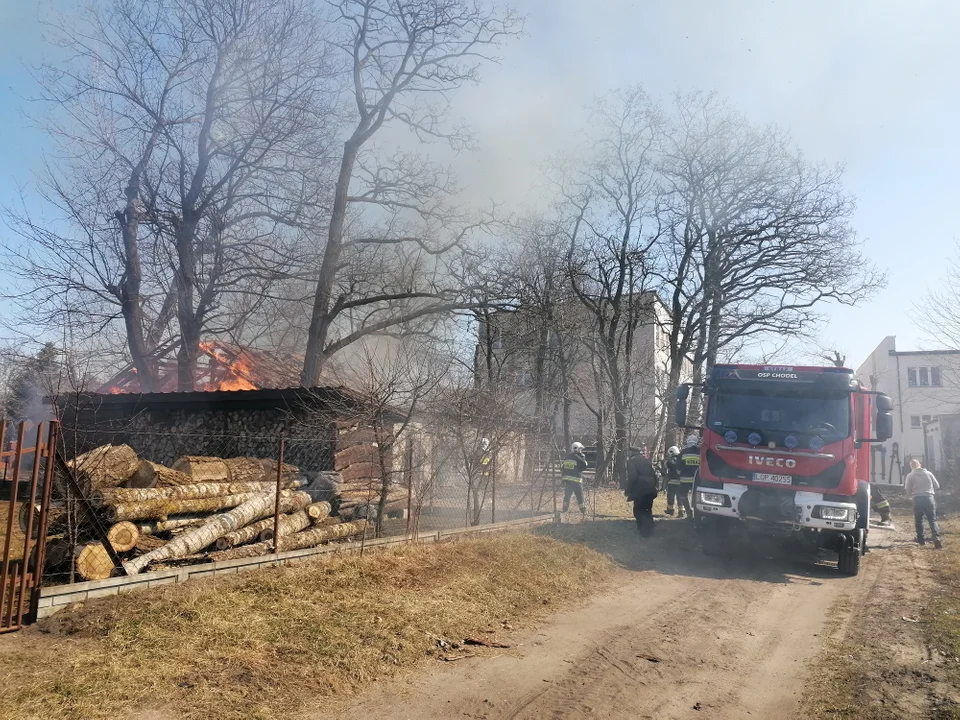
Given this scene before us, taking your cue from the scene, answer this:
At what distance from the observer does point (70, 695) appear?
421 centimetres

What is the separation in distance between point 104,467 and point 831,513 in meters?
9.24

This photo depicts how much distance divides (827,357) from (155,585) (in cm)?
3074

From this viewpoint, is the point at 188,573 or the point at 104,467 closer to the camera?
the point at 188,573

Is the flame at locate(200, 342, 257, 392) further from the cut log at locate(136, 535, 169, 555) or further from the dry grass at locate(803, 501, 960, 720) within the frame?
the dry grass at locate(803, 501, 960, 720)

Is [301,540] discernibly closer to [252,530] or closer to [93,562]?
[252,530]

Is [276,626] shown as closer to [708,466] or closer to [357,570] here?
[357,570]

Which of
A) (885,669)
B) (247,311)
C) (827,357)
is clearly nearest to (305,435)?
(247,311)

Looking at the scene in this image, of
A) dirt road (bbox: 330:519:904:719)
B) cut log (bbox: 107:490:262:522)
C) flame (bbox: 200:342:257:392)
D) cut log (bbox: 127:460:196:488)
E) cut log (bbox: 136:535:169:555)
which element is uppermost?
flame (bbox: 200:342:257:392)

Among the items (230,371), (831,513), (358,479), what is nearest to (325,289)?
(230,371)

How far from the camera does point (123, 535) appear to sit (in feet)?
24.3

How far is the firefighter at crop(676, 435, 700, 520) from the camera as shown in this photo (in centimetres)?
1350

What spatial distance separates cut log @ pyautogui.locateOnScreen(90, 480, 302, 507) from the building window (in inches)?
1822

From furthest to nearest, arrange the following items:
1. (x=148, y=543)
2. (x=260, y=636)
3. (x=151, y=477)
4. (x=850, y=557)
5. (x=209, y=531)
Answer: (x=850, y=557) < (x=151, y=477) < (x=209, y=531) < (x=148, y=543) < (x=260, y=636)

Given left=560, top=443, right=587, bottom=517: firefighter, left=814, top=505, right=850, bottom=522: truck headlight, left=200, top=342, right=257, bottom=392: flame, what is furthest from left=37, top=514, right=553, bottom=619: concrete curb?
left=200, top=342, right=257, bottom=392: flame
